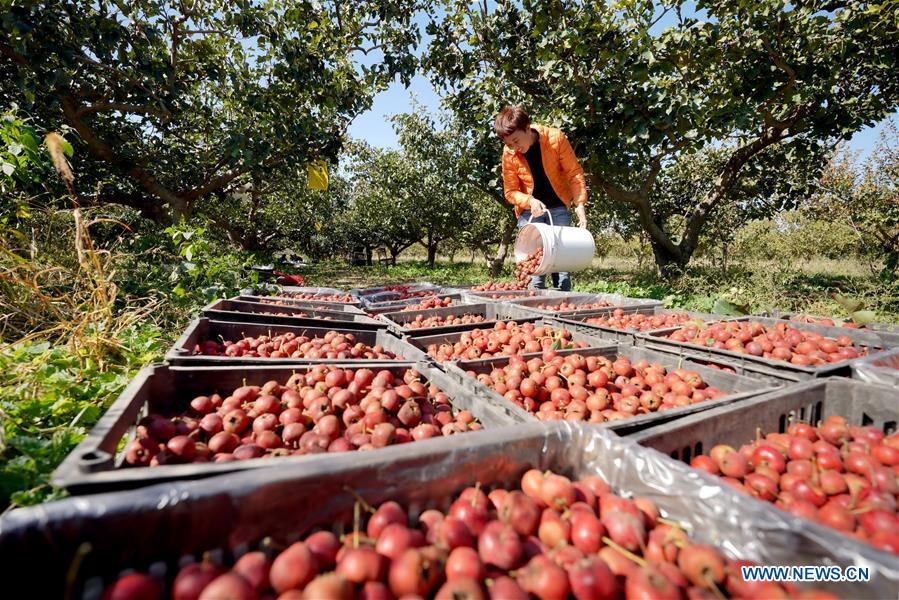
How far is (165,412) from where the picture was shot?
1894mm

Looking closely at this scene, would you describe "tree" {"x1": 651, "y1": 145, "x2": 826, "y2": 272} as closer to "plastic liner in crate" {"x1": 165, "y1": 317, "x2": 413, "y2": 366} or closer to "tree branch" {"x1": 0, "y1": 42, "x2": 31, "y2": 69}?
"plastic liner in crate" {"x1": 165, "y1": 317, "x2": 413, "y2": 366}

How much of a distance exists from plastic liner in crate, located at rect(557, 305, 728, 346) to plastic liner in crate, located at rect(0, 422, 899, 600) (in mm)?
1860

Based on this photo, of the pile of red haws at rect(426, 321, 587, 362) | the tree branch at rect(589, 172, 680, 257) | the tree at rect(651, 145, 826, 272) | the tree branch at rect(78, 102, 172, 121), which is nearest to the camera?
the pile of red haws at rect(426, 321, 587, 362)

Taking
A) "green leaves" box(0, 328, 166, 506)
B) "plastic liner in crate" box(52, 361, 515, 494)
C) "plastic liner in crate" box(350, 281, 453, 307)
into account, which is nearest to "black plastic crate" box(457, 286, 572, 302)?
"plastic liner in crate" box(350, 281, 453, 307)

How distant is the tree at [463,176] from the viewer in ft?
33.9

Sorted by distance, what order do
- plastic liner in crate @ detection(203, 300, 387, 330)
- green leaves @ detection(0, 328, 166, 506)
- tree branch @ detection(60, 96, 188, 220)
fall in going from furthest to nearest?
tree branch @ detection(60, 96, 188, 220)
plastic liner in crate @ detection(203, 300, 387, 330)
green leaves @ detection(0, 328, 166, 506)

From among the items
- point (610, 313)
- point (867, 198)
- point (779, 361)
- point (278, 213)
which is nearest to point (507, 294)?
point (610, 313)

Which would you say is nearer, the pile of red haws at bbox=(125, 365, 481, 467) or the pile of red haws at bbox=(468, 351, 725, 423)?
the pile of red haws at bbox=(125, 365, 481, 467)

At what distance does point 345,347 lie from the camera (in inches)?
106

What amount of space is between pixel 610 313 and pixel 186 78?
9.18m

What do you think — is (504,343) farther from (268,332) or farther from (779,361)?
(268,332)

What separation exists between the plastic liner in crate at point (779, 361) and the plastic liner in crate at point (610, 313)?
0.11m

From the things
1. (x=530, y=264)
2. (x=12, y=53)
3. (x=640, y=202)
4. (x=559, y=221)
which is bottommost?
(x=530, y=264)

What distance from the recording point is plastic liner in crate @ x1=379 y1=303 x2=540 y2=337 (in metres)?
3.44
